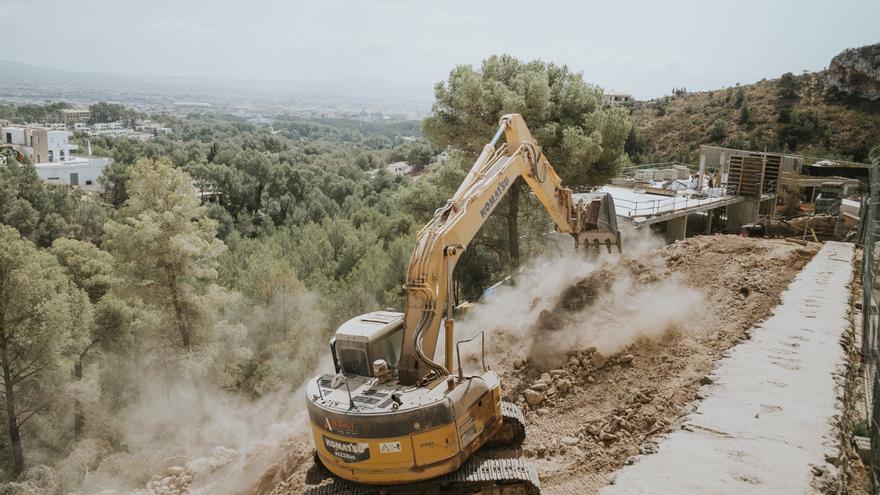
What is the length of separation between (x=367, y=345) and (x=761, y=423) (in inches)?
207

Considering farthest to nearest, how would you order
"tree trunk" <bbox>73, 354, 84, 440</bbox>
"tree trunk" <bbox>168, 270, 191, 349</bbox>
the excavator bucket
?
"tree trunk" <bbox>73, 354, 84, 440</bbox>, "tree trunk" <bbox>168, 270, 191, 349</bbox>, the excavator bucket

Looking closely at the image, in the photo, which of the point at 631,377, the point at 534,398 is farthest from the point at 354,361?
the point at 631,377

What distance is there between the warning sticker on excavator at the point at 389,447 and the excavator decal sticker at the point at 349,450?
17cm

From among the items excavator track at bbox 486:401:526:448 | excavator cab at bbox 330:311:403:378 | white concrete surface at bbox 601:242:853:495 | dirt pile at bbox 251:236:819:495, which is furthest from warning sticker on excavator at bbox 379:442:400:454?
white concrete surface at bbox 601:242:853:495

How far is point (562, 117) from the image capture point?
21859 millimetres

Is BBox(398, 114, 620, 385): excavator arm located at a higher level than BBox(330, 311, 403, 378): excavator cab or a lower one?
higher

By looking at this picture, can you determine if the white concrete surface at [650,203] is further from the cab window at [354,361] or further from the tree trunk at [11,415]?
the tree trunk at [11,415]

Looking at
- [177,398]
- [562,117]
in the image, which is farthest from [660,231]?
[177,398]

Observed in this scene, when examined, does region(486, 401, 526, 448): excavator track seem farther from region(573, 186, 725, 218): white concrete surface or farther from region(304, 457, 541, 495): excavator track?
region(573, 186, 725, 218): white concrete surface

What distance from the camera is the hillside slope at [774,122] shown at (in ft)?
164

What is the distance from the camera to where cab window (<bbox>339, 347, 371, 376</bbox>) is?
8.51 m

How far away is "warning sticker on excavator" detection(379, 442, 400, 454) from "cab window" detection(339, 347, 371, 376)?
4.06 ft

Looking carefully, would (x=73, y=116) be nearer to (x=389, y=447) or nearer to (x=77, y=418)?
(x=77, y=418)

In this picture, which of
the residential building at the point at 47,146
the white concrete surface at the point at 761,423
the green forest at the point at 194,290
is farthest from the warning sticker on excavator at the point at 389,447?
the residential building at the point at 47,146
